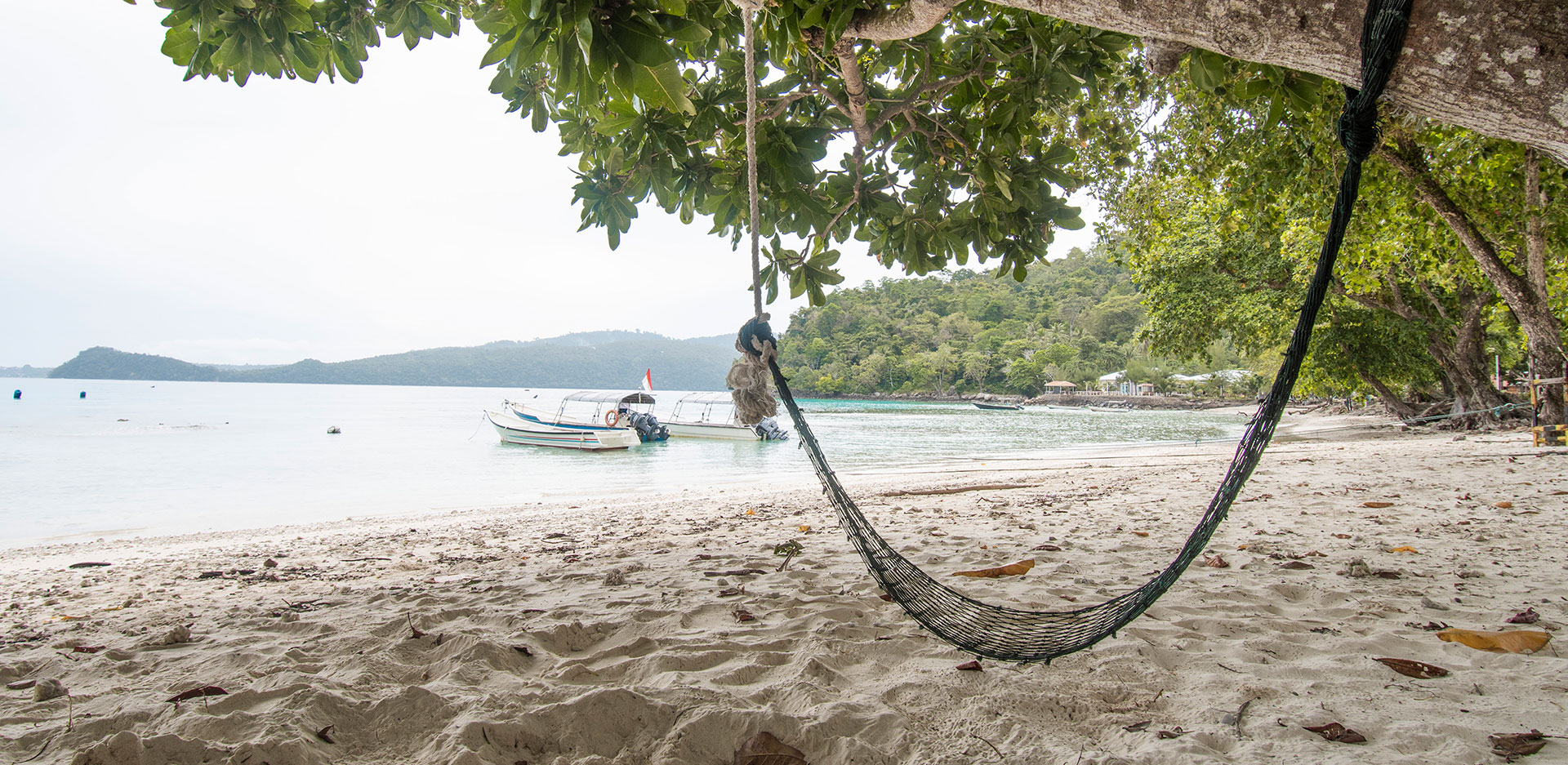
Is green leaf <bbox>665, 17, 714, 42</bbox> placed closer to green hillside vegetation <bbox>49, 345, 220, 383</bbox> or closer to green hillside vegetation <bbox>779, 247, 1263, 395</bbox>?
green hillside vegetation <bbox>779, 247, 1263, 395</bbox>

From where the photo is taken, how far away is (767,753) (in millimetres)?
1272

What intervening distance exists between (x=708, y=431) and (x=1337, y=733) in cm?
1801

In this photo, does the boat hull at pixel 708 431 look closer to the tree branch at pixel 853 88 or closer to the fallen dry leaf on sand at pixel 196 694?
the tree branch at pixel 853 88

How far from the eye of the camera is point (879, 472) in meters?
10.4

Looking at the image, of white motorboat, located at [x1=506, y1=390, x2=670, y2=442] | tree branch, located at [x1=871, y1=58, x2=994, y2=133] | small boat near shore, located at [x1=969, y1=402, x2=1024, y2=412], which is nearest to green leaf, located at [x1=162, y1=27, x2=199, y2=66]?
tree branch, located at [x1=871, y1=58, x2=994, y2=133]

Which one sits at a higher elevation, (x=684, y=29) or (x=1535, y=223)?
(x=1535, y=223)

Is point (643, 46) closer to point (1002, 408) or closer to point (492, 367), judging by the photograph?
point (1002, 408)

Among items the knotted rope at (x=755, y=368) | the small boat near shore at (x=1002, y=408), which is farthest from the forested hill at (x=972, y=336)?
the knotted rope at (x=755, y=368)

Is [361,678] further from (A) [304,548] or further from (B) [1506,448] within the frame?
(B) [1506,448]

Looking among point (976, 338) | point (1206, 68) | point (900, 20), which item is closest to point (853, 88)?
point (900, 20)

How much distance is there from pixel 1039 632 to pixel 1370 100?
1.17m

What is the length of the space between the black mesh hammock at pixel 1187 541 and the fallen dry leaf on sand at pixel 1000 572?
2.42ft

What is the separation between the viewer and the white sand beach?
1284 mm

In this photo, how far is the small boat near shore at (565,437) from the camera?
50.5 ft
